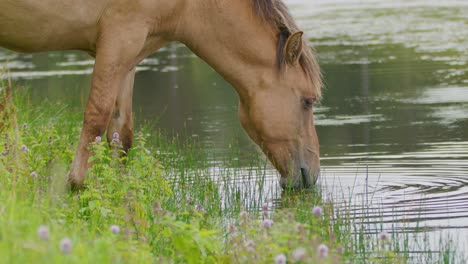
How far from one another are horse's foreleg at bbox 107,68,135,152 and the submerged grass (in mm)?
263

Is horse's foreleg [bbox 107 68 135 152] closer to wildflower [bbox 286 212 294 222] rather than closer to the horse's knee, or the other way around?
the horse's knee

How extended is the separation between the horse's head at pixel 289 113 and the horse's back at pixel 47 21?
1260mm

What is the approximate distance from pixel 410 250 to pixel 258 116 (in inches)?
72.4

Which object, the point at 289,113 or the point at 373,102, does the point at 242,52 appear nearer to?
the point at 289,113

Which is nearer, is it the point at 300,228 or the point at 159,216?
the point at 300,228

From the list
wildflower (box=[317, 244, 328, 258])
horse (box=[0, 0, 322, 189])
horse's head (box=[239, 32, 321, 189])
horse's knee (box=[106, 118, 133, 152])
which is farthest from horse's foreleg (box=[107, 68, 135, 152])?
wildflower (box=[317, 244, 328, 258])

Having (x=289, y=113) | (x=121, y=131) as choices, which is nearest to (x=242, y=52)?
(x=289, y=113)

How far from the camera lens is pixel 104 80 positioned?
683cm

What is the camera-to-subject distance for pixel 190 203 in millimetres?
6598

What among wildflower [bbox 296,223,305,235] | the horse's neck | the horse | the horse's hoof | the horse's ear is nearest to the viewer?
wildflower [bbox 296,223,305,235]

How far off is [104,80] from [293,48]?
133 cm

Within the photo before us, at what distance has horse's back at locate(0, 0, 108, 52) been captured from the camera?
265 inches

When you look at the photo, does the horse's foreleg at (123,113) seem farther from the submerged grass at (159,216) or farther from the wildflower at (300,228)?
the wildflower at (300,228)

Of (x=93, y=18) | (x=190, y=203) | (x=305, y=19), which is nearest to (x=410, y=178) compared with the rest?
(x=190, y=203)
